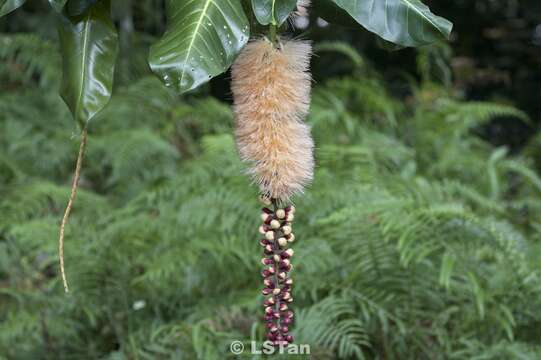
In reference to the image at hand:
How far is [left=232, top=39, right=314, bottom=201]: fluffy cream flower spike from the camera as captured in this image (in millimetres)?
885

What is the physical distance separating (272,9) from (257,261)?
4.77ft

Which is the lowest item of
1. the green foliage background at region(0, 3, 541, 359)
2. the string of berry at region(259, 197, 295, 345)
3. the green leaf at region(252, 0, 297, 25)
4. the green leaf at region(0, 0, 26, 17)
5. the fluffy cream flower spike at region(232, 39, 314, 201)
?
the green foliage background at region(0, 3, 541, 359)

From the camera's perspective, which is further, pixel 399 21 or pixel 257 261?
pixel 257 261

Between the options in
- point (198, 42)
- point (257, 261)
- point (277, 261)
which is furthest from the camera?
point (257, 261)

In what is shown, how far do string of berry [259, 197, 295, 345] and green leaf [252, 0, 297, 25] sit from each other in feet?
0.81

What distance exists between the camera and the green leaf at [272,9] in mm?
827

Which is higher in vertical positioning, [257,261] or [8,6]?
[8,6]

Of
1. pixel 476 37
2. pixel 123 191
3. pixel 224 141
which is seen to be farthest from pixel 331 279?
pixel 476 37

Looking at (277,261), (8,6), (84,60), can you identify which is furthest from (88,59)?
(277,261)

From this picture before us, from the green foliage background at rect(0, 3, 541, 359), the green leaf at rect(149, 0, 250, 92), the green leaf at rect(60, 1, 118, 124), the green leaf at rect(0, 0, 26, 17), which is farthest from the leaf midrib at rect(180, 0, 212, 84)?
the green foliage background at rect(0, 3, 541, 359)

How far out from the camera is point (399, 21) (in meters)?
0.85

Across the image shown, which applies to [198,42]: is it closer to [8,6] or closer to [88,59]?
[88,59]

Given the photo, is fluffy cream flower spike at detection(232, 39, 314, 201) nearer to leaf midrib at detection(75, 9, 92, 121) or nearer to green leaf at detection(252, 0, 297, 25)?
green leaf at detection(252, 0, 297, 25)

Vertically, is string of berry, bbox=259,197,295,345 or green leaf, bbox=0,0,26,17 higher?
green leaf, bbox=0,0,26,17
